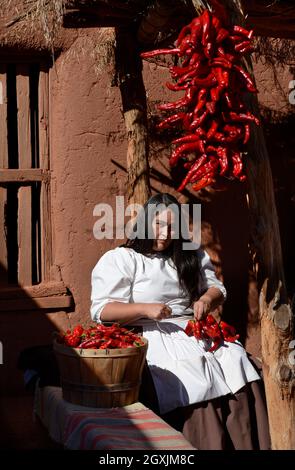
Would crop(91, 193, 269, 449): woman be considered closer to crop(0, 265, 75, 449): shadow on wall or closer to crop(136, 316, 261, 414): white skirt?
crop(136, 316, 261, 414): white skirt

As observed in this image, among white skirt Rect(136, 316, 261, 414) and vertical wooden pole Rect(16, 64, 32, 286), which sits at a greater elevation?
vertical wooden pole Rect(16, 64, 32, 286)

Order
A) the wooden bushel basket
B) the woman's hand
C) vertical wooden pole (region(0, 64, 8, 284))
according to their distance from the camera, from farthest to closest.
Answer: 1. vertical wooden pole (region(0, 64, 8, 284))
2. the woman's hand
3. the wooden bushel basket

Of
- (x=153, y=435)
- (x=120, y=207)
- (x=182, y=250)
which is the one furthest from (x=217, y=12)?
(x=120, y=207)

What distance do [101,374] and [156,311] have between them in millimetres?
609

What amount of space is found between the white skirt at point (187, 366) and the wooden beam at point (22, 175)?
175 centimetres

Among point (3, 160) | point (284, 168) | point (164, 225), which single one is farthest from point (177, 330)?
point (284, 168)

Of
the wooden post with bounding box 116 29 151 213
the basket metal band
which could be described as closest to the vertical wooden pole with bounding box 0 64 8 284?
A: the wooden post with bounding box 116 29 151 213

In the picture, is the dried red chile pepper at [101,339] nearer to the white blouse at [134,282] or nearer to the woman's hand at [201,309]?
the white blouse at [134,282]

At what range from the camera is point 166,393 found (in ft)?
14.6

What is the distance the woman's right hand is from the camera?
4.57 m

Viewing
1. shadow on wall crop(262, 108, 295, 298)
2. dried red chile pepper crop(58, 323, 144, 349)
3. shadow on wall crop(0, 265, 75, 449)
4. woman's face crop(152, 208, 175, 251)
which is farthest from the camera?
shadow on wall crop(262, 108, 295, 298)

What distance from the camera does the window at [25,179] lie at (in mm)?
5988

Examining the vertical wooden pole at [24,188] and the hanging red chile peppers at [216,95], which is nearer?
the hanging red chile peppers at [216,95]

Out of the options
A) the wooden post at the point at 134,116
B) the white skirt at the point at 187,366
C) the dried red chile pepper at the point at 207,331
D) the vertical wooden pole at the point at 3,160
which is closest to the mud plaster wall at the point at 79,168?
the vertical wooden pole at the point at 3,160
